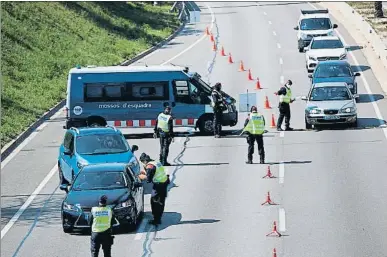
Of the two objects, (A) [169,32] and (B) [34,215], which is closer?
(B) [34,215]

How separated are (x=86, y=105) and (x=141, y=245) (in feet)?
44.8

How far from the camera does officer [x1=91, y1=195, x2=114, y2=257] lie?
70.0ft

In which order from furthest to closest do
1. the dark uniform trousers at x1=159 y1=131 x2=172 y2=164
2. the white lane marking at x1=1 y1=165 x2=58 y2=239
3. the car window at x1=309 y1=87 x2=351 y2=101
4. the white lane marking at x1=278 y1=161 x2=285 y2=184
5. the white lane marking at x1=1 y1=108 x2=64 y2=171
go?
the car window at x1=309 y1=87 x2=351 y2=101 < the white lane marking at x1=1 y1=108 x2=64 y2=171 < the dark uniform trousers at x1=159 y1=131 x2=172 y2=164 < the white lane marking at x1=278 y1=161 x2=285 y2=184 < the white lane marking at x1=1 y1=165 x2=58 y2=239

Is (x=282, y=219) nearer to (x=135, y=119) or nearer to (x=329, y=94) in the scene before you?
(x=135, y=119)

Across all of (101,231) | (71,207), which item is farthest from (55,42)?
(101,231)

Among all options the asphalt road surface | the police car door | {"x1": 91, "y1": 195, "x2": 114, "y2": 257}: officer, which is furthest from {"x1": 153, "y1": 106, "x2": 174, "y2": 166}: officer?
{"x1": 91, "y1": 195, "x2": 114, "y2": 257}: officer

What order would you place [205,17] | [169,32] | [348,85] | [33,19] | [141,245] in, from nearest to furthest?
[141,245], [348,85], [33,19], [169,32], [205,17]

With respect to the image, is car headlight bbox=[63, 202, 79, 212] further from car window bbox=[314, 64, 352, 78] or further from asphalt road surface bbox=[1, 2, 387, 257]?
car window bbox=[314, 64, 352, 78]

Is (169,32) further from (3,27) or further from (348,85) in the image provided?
(348,85)

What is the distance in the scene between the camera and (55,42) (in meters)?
54.2

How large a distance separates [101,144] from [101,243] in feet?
25.2

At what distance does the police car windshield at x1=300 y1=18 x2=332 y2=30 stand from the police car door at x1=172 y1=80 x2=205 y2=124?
19.9 meters

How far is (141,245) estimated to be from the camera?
23.2 m

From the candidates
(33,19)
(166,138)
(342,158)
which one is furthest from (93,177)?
(33,19)
